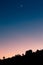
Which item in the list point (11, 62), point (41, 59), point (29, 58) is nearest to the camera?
point (41, 59)

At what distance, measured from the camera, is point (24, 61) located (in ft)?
151

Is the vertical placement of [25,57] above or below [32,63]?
above

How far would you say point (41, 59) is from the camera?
4262 cm

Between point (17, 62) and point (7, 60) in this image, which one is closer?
point (17, 62)

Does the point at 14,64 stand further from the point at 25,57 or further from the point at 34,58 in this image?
the point at 34,58

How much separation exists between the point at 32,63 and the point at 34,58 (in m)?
2.00

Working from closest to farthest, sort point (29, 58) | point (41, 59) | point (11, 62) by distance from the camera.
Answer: point (41, 59), point (29, 58), point (11, 62)

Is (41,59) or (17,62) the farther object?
(17,62)

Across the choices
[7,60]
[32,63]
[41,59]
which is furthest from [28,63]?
[7,60]

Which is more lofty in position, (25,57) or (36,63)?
(25,57)

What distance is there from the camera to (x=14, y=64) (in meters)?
47.2

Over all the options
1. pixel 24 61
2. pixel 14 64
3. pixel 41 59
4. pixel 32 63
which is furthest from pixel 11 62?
pixel 41 59

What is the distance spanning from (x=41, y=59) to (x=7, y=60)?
53.0 feet

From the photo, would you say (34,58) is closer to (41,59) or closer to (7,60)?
(41,59)
